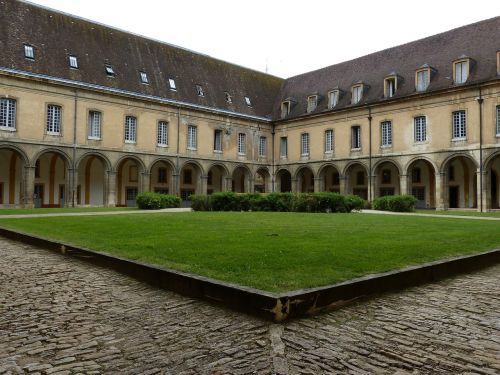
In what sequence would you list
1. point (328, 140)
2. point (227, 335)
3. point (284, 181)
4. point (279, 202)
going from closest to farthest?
point (227, 335) → point (279, 202) → point (328, 140) → point (284, 181)

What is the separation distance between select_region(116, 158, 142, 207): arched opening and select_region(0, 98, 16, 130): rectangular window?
26.8 ft

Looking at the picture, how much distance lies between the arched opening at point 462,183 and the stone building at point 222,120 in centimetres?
10

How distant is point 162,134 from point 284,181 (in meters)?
12.6

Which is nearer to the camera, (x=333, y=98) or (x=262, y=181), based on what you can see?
(x=333, y=98)

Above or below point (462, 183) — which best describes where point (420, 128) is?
above

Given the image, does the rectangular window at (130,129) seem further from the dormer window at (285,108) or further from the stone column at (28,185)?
the dormer window at (285,108)

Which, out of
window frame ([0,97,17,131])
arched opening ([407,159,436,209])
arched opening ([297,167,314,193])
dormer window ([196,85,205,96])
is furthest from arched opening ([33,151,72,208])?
arched opening ([407,159,436,209])

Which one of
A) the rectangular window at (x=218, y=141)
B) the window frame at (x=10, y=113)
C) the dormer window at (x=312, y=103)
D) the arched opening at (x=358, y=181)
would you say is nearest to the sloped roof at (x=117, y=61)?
the window frame at (x=10, y=113)

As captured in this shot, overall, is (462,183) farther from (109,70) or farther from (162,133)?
(109,70)

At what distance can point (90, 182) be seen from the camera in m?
29.3

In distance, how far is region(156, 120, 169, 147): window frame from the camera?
29.6 metres

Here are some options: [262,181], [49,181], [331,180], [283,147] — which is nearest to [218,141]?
[283,147]

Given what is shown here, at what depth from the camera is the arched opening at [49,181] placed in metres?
27.8

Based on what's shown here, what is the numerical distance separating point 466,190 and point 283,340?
96.7ft
